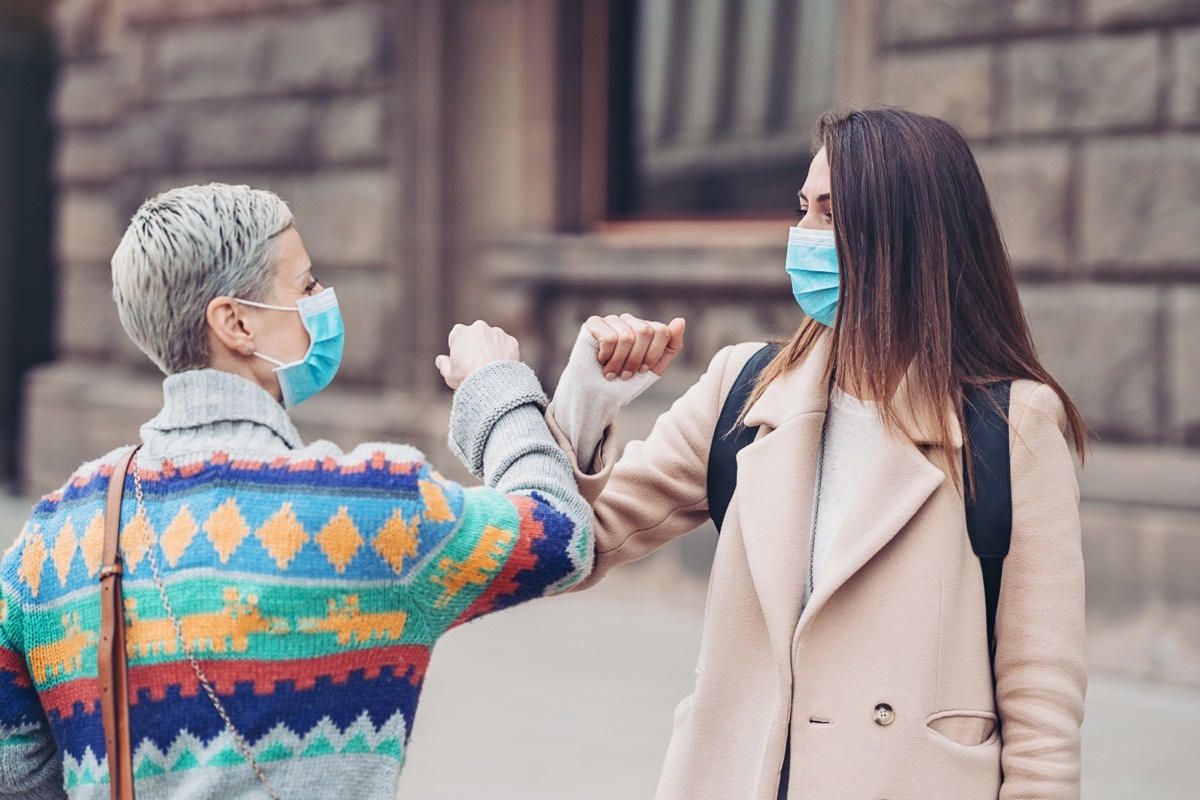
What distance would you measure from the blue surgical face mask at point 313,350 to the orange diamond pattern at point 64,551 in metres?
0.31

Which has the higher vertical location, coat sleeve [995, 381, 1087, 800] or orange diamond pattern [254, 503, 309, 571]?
orange diamond pattern [254, 503, 309, 571]

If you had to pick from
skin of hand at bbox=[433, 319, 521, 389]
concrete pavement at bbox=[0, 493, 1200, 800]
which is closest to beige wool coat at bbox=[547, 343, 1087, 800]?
skin of hand at bbox=[433, 319, 521, 389]

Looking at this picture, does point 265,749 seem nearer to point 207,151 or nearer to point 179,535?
point 179,535

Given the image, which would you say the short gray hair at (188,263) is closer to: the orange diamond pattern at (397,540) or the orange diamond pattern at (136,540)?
the orange diamond pattern at (136,540)

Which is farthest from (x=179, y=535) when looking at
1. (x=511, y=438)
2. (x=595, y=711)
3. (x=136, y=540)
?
(x=595, y=711)

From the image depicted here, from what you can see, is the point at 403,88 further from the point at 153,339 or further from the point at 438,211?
the point at 153,339

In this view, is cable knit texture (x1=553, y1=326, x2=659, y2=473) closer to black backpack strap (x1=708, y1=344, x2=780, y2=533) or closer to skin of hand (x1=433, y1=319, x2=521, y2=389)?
skin of hand (x1=433, y1=319, x2=521, y2=389)

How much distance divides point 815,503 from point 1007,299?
1.31 ft

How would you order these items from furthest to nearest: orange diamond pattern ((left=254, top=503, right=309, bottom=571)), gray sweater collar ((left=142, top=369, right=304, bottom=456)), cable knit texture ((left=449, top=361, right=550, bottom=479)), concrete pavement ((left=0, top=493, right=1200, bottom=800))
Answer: concrete pavement ((left=0, top=493, right=1200, bottom=800)) → cable knit texture ((left=449, top=361, right=550, bottom=479)) → gray sweater collar ((left=142, top=369, right=304, bottom=456)) → orange diamond pattern ((left=254, top=503, right=309, bottom=571))

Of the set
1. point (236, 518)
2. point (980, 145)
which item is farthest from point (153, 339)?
point (980, 145)

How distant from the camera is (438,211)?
8367 mm

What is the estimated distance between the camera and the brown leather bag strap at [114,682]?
1.75 metres

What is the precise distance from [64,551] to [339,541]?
13.5 inches

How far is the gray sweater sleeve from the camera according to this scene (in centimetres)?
194
